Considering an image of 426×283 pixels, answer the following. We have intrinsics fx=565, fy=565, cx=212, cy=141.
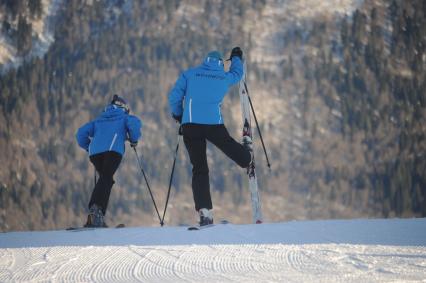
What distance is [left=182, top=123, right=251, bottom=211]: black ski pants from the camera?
6.12 m

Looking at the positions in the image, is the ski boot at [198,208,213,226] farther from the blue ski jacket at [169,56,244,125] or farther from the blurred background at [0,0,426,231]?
the blurred background at [0,0,426,231]

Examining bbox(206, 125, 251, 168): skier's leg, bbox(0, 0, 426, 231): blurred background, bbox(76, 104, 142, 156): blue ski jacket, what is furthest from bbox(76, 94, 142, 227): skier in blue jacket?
bbox(0, 0, 426, 231): blurred background

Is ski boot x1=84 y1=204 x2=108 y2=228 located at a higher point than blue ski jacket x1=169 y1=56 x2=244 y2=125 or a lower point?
lower

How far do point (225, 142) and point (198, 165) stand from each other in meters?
0.42

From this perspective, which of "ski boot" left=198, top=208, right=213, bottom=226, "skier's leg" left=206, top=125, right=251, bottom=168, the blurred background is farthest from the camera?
the blurred background

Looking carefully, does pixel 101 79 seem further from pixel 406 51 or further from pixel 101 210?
pixel 101 210

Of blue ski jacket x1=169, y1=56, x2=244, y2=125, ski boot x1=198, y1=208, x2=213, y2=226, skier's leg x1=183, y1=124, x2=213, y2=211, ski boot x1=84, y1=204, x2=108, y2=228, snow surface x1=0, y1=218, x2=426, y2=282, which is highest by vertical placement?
blue ski jacket x1=169, y1=56, x2=244, y2=125

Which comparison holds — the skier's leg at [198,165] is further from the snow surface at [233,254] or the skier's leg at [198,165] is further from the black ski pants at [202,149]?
the snow surface at [233,254]

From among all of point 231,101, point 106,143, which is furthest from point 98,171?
point 231,101

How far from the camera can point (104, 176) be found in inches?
279

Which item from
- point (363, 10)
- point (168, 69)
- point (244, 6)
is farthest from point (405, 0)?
point (168, 69)

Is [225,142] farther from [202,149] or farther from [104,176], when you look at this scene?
[104,176]

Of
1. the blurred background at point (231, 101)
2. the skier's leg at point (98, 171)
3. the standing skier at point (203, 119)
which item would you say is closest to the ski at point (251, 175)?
the standing skier at point (203, 119)

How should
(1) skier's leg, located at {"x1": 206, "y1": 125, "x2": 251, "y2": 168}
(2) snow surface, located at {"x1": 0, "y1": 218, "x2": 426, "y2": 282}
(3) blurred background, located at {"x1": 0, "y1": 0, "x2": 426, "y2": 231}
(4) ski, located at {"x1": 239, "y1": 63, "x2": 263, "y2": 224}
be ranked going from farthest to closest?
(3) blurred background, located at {"x1": 0, "y1": 0, "x2": 426, "y2": 231}, (4) ski, located at {"x1": 239, "y1": 63, "x2": 263, "y2": 224}, (1) skier's leg, located at {"x1": 206, "y1": 125, "x2": 251, "y2": 168}, (2) snow surface, located at {"x1": 0, "y1": 218, "x2": 426, "y2": 282}
